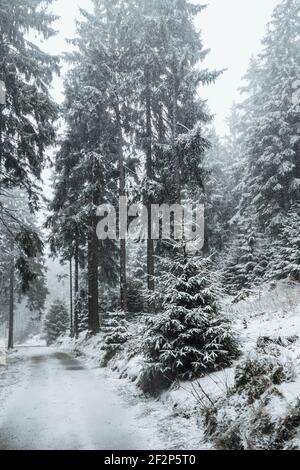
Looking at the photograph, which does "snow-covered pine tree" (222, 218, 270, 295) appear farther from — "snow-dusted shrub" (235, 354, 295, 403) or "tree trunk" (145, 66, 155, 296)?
"snow-dusted shrub" (235, 354, 295, 403)

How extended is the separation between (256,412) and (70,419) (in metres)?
3.70

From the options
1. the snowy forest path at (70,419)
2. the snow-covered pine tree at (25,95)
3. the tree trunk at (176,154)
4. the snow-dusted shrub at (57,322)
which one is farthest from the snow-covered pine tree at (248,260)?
the snow-dusted shrub at (57,322)

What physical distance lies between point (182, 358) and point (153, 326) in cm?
102

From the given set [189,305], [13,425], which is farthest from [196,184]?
[13,425]

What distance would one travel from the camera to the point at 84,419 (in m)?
7.08

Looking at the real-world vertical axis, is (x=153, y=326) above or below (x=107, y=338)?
above

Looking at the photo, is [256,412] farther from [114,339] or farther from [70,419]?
[114,339]

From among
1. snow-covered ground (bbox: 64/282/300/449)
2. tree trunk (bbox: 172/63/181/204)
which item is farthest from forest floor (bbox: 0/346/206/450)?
tree trunk (bbox: 172/63/181/204)

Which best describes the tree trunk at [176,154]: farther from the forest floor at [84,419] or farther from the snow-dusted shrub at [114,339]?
the forest floor at [84,419]

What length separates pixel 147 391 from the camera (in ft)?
29.4

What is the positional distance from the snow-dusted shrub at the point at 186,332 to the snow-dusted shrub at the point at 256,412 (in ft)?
3.87

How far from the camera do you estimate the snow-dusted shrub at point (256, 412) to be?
4.71 meters

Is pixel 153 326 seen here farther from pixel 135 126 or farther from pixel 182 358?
pixel 135 126

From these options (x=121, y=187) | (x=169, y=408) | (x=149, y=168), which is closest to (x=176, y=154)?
(x=149, y=168)
